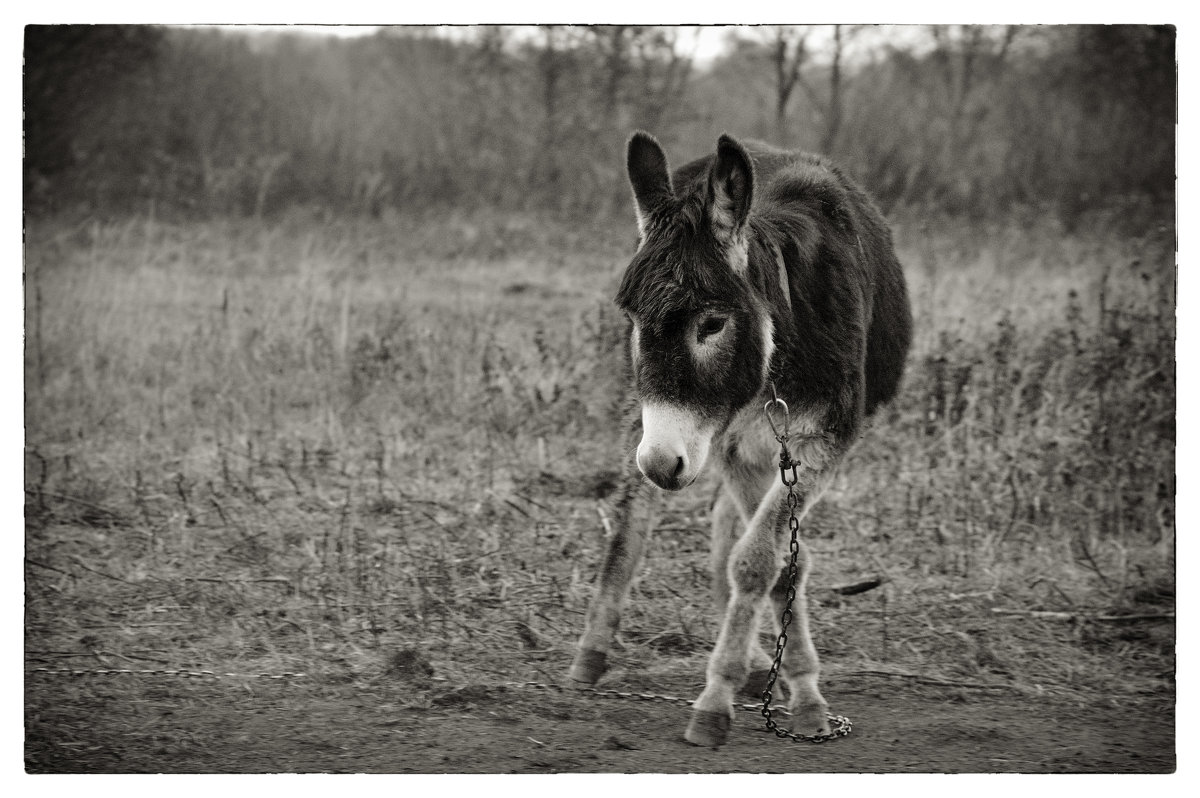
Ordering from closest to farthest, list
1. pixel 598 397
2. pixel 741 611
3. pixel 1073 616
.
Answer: pixel 741 611 → pixel 1073 616 → pixel 598 397

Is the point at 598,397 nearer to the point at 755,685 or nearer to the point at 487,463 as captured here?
the point at 487,463

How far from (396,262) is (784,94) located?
7.53 feet

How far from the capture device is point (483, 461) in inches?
220

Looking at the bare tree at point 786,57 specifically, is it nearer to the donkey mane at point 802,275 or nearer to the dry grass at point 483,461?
the donkey mane at point 802,275

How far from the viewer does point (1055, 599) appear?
4.65 m

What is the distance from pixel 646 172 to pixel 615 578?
133cm

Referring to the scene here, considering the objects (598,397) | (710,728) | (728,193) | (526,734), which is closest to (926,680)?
(710,728)

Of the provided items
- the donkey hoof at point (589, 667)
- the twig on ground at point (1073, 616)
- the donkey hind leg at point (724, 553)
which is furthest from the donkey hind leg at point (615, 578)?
the twig on ground at point (1073, 616)

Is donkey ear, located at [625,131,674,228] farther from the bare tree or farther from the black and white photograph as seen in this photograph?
the bare tree

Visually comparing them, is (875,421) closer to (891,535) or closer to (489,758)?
(891,535)

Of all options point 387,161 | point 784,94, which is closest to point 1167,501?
point 784,94

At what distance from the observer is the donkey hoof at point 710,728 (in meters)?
3.65

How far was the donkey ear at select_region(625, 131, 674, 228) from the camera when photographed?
3477 mm

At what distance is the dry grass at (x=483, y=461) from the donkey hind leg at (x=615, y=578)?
186 millimetres
